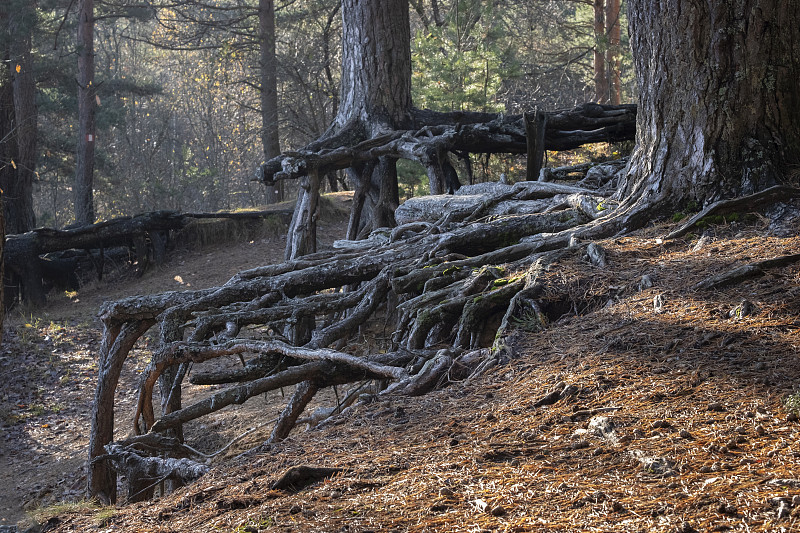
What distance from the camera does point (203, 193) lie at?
27750mm

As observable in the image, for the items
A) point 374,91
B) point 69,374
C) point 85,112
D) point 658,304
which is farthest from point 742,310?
point 85,112

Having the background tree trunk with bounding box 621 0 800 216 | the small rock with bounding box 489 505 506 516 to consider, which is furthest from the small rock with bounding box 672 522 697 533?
the background tree trunk with bounding box 621 0 800 216

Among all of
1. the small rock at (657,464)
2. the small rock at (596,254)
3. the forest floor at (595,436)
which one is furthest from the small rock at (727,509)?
the small rock at (596,254)

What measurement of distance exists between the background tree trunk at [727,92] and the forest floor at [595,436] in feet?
1.62

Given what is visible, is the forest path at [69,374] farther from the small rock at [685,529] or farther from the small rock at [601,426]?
the small rock at [685,529]

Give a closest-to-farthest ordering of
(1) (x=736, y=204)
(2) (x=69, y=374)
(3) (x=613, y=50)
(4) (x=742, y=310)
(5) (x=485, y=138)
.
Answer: (4) (x=742, y=310)
(1) (x=736, y=204)
(5) (x=485, y=138)
(2) (x=69, y=374)
(3) (x=613, y=50)

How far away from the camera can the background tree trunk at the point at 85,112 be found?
739 inches

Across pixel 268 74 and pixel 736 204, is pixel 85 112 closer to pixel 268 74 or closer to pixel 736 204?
pixel 268 74

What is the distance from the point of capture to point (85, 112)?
19109mm

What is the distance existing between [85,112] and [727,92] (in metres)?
18.1

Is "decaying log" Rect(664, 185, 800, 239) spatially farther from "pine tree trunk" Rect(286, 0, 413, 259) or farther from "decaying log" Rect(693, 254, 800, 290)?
"pine tree trunk" Rect(286, 0, 413, 259)

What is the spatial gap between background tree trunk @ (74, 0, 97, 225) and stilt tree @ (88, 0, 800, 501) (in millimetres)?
14207

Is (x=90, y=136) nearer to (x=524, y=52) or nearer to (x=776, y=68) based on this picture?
(x=524, y=52)

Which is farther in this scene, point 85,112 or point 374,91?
point 85,112
